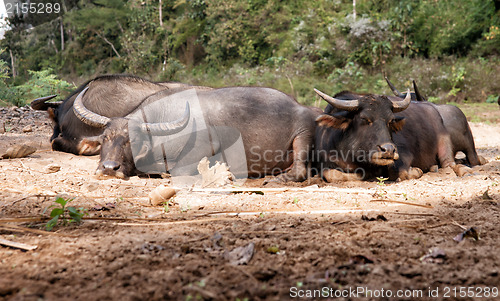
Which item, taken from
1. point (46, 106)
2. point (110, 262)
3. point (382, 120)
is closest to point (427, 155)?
point (382, 120)

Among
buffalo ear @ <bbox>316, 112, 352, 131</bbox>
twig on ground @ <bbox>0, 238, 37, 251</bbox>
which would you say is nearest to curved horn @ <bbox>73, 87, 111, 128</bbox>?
buffalo ear @ <bbox>316, 112, 352, 131</bbox>

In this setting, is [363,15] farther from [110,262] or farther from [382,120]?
[110,262]

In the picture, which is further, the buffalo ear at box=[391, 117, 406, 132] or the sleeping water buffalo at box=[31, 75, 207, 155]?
the sleeping water buffalo at box=[31, 75, 207, 155]

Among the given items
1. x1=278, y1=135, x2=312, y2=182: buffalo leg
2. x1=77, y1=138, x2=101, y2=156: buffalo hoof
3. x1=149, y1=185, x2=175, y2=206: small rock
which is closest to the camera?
x1=149, y1=185, x2=175, y2=206: small rock

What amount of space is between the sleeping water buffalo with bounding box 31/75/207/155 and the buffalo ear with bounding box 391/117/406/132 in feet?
10.7

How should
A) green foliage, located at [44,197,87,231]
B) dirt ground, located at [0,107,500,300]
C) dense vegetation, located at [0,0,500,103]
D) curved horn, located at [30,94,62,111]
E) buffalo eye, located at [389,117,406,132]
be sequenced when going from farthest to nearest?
dense vegetation, located at [0,0,500,103], curved horn, located at [30,94,62,111], buffalo eye, located at [389,117,406,132], green foliage, located at [44,197,87,231], dirt ground, located at [0,107,500,300]

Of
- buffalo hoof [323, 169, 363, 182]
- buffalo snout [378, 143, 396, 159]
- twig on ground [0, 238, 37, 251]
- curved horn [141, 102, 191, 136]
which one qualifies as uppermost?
curved horn [141, 102, 191, 136]

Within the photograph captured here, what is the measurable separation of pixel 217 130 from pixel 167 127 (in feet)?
2.08

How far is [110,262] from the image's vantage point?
2.37 m

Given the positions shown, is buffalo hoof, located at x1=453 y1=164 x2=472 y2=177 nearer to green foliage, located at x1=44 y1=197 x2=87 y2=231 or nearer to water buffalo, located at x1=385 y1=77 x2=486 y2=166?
water buffalo, located at x1=385 y1=77 x2=486 y2=166

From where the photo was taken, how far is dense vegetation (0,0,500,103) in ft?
50.1

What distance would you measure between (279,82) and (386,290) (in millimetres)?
14372

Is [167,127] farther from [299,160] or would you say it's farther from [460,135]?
[460,135]

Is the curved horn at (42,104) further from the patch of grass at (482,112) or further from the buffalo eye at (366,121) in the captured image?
the patch of grass at (482,112)
